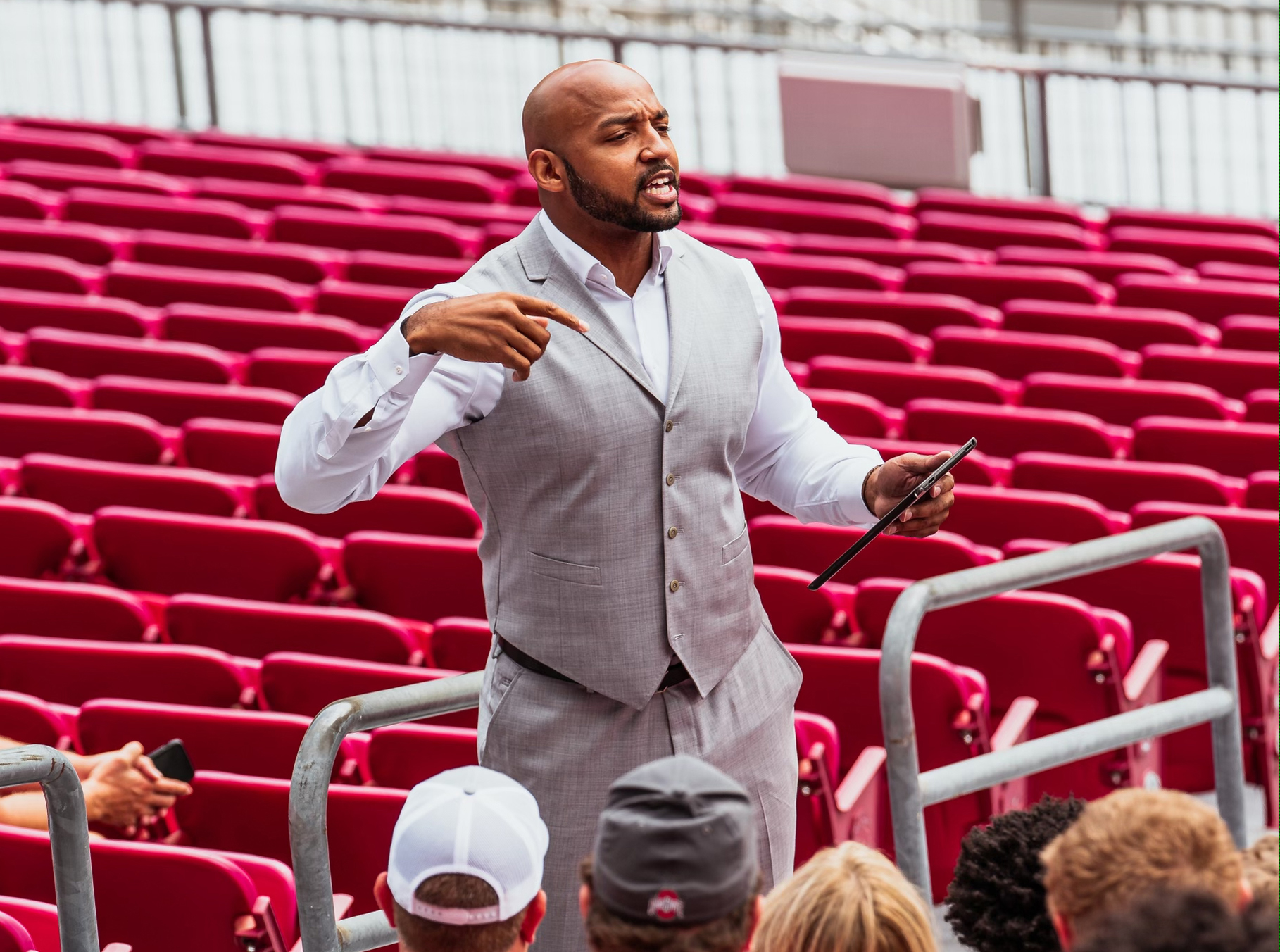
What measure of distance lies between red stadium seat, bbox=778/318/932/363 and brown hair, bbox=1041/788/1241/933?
13.9 ft

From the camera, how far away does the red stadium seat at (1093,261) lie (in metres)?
6.94

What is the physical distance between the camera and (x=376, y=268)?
666cm

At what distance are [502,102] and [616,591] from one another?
7.80 meters

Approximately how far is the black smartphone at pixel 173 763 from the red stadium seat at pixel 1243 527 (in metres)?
2.26

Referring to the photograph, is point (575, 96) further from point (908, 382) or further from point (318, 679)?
point (908, 382)

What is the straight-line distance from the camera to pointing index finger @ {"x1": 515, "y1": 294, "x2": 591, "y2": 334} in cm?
216

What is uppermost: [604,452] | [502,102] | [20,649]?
[502,102]

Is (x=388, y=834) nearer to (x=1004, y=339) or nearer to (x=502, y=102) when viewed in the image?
(x=1004, y=339)

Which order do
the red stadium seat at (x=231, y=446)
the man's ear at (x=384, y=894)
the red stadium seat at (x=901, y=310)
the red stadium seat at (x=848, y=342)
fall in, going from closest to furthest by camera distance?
1. the man's ear at (x=384, y=894)
2. the red stadium seat at (x=231, y=446)
3. the red stadium seat at (x=848, y=342)
4. the red stadium seat at (x=901, y=310)

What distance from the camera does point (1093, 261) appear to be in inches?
278

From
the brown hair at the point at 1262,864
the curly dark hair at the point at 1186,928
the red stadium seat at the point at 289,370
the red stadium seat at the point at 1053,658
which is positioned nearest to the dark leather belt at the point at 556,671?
the brown hair at the point at 1262,864

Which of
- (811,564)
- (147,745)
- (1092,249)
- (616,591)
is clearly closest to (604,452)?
(616,591)

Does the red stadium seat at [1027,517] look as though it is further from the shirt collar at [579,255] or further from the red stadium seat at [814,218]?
the red stadium seat at [814,218]

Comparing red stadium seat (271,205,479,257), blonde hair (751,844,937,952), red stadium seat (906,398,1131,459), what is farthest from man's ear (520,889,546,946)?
red stadium seat (271,205,479,257)
